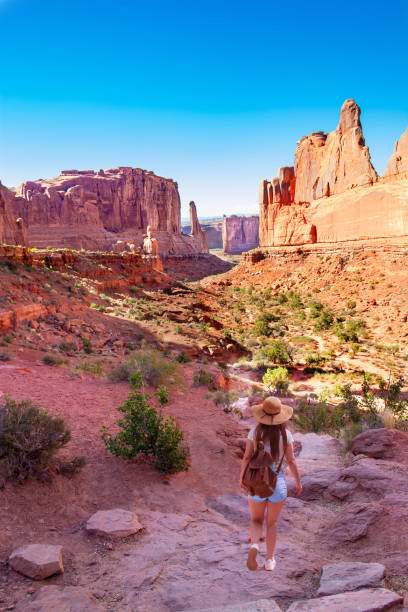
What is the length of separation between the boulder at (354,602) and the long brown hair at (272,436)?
1.17 m

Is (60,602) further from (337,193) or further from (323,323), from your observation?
(337,193)

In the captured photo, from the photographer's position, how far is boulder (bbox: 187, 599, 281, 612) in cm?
238

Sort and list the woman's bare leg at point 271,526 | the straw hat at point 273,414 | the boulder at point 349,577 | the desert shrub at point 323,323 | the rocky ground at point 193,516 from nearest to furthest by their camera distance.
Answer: the boulder at point 349,577, the rocky ground at point 193,516, the woman's bare leg at point 271,526, the straw hat at point 273,414, the desert shrub at point 323,323

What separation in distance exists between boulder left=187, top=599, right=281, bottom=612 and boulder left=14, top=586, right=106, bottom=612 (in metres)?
0.88

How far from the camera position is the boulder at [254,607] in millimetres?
2379

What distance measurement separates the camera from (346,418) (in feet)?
32.0

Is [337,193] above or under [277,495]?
above

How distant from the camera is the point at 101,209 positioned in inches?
3004

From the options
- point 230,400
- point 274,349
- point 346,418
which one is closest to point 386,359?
point 274,349

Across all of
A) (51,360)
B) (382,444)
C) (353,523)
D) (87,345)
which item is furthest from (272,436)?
(87,345)

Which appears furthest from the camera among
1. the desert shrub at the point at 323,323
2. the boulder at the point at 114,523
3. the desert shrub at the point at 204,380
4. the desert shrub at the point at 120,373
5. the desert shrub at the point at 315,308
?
the desert shrub at the point at 315,308

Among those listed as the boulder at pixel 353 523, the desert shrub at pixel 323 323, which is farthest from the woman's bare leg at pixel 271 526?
the desert shrub at pixel 323 323

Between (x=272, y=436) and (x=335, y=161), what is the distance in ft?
137

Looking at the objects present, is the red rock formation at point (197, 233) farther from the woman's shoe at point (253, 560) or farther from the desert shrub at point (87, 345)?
the woman's shoe at point (253, 560)
